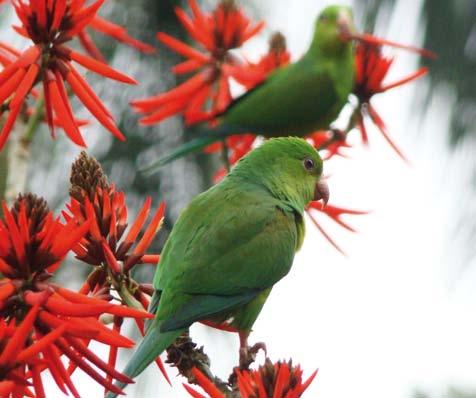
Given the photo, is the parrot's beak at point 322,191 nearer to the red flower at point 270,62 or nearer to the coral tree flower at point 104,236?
the red flower at point 270,62

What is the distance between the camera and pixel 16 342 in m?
1.21

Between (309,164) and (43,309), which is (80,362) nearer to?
(43,309)

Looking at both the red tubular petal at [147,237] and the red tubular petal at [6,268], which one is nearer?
the red tubular petal at [6,268]

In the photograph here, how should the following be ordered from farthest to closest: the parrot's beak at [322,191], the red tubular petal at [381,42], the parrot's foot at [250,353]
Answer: the parrot's beak at [322,191] → the red tubular petal at [381,42] → the parrot's foot at [250,353]

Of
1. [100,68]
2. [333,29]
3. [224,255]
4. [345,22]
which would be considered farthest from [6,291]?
[333,29]

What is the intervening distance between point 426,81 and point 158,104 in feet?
2.49

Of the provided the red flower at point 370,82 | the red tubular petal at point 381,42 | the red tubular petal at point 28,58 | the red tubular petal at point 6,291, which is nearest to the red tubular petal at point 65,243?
the red tubular petal at point 6,291

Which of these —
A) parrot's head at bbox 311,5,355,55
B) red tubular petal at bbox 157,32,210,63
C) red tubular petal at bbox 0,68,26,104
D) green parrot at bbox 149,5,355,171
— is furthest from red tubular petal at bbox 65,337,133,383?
parrot's head at bbox 311,5,355,55

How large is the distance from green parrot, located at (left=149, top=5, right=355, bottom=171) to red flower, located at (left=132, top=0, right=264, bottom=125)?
0.09 metres

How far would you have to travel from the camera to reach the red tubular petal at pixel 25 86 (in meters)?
1.65

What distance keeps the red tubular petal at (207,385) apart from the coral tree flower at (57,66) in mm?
454

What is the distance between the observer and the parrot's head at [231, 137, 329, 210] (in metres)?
2.70

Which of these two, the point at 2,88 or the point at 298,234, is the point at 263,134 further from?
the point at 2,88

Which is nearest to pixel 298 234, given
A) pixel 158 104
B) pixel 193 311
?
pixel 158 104
